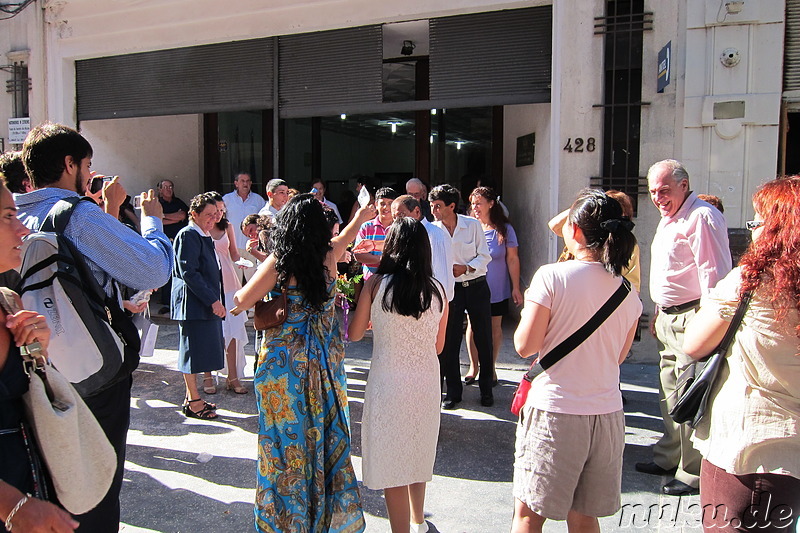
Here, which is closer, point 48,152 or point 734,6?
point 48,152

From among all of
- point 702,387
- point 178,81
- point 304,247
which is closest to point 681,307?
point 702,387

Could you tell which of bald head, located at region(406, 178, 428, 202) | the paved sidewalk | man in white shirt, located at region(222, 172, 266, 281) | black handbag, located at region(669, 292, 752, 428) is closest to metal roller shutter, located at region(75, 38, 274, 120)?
man in white shirt, located at region(222, 172, 266, 281)

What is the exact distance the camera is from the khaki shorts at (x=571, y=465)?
2.56 metres

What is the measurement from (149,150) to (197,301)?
6861 mm

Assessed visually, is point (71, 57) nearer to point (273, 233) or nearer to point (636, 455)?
point (273, 233)

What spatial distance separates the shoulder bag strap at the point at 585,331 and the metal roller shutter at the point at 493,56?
488 cm

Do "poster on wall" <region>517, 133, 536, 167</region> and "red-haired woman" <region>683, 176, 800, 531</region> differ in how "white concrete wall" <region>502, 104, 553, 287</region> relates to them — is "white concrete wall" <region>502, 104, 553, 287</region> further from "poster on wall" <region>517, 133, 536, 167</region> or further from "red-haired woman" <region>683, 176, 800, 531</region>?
"red-haired woman" <region>683, 176, 800, 531</region>

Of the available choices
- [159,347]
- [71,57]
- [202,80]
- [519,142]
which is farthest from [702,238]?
[71,57]

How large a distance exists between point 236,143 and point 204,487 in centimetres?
894

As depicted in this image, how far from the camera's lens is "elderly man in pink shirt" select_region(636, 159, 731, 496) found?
12.7 feet

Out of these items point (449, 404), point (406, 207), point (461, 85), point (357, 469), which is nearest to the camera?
point (357, 469)

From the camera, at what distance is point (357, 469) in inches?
168

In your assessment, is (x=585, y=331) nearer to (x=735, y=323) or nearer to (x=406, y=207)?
(x=735, y=323)

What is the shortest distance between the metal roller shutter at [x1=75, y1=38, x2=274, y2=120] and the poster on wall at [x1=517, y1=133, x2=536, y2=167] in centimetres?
347
